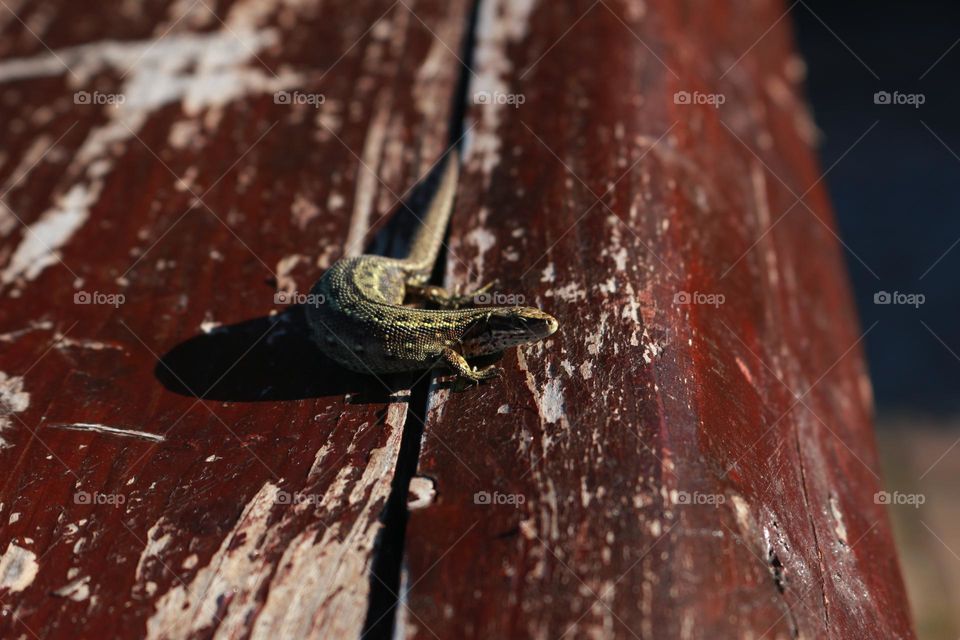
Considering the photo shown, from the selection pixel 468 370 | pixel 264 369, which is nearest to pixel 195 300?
pixel 264 369

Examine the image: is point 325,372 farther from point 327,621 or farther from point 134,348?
point 327,621

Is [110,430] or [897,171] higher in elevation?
[897,171]

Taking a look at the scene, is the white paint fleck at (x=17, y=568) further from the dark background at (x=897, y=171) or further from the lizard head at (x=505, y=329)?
the dark background at (x=897, y=171)

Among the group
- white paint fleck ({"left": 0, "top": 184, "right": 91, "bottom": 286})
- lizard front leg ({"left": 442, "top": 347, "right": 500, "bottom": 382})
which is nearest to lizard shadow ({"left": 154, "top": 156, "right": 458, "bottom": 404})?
lizard front leg ({"left": 442, "top": 347, "right": 500, "bottom": 382})

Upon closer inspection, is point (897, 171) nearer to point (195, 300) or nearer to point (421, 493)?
point (195, 300)

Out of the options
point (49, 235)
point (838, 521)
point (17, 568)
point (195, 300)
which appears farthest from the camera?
point (49, 235)
